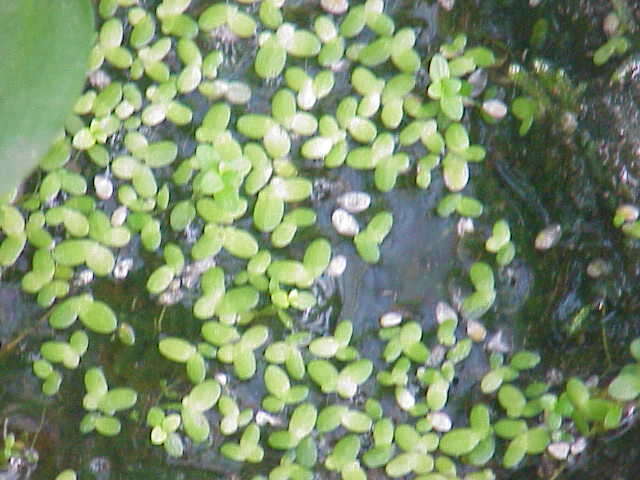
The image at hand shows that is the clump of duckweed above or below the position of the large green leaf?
below

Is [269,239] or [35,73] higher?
[35,73]

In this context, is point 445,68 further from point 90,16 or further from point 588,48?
point 90,16

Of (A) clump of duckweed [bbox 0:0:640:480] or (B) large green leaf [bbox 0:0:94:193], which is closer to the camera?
(B) large green leaf [bbox 0:0:94:193]

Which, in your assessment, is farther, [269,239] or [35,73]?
[269,239]

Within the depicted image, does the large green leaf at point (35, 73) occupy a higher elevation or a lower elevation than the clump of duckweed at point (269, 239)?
higher
